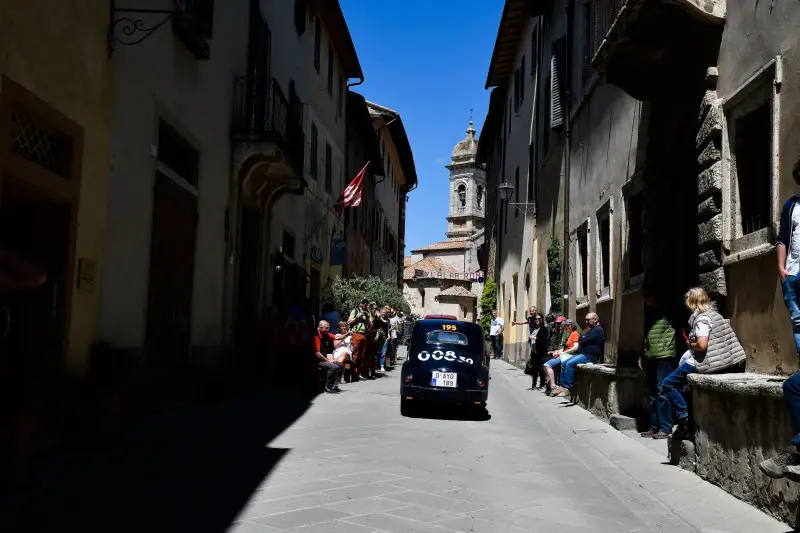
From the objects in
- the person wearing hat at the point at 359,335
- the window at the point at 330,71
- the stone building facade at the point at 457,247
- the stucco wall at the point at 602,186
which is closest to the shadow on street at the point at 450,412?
the stucco wall at the point at 602,186

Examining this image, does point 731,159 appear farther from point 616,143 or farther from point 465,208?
point 465,208

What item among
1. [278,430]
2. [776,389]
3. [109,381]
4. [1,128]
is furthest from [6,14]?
[776,389]

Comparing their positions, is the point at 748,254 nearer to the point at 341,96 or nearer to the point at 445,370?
the point at 445,370

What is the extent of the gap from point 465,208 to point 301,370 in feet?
250

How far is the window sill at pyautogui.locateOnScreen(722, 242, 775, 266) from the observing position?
7230mm

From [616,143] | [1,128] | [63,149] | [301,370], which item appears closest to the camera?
[1,128]

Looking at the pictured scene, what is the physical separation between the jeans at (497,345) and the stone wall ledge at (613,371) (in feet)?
67.6

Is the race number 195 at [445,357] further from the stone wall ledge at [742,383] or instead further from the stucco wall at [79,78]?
the stucco wall at [79,78]

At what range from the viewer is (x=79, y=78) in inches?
318

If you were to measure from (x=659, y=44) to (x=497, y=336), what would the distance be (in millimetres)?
25450

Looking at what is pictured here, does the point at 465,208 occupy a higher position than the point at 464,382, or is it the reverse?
the point at 465,208

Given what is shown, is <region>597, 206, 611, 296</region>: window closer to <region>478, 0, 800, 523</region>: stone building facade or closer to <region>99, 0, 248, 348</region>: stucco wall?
<region>478, 0, 800, 523</region>: stone building facade

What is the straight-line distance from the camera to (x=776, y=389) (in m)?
5.77

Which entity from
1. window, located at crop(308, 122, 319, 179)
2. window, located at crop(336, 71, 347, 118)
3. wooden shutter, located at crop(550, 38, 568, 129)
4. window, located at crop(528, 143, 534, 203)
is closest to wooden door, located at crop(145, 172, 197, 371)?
window, located at crop(308, 122, 319, 179)
